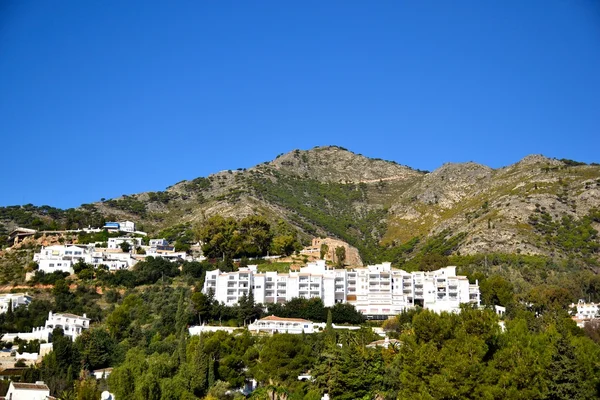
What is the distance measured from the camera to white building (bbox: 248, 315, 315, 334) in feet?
228

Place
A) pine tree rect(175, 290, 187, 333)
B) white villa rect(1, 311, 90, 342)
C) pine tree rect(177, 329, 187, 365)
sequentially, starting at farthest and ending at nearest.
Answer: white villa rect(1, 311, 90, 342)
pine tree rect(175, 290, 187, 333)
pine tree rect(177, 329, 187, 365)

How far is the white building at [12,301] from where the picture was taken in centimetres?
7762

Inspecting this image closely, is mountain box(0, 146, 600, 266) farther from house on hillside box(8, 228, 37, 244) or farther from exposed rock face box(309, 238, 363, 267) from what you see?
exposed rock face box(309, 238, 363, 267)

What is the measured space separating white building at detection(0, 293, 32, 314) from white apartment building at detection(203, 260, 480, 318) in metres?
19.1

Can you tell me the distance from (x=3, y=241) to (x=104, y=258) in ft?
70.2

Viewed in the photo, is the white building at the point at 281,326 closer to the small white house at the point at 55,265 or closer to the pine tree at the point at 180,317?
the pine tree at the point at 180,317

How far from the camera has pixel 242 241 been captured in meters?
93.8

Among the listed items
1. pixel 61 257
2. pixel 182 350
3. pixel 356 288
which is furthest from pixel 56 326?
pixel 356 288

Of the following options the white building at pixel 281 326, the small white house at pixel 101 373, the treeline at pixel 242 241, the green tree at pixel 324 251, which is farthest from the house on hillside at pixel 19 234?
the white building at pixel 281 326

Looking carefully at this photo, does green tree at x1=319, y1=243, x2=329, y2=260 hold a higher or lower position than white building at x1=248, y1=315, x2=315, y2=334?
higher

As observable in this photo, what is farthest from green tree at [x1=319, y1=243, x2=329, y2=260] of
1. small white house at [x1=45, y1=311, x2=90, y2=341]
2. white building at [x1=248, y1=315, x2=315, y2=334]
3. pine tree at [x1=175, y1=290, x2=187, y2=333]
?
small white house at [x1=45, y1=311, x2=90, y2=341]

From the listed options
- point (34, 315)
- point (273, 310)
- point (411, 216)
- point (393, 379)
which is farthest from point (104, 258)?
point (411, 216)

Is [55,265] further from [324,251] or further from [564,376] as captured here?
[564,376]

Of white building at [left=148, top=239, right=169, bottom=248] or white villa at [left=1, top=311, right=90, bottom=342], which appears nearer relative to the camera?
white villa at [left=1, top=311, right=90, bottom=342]
